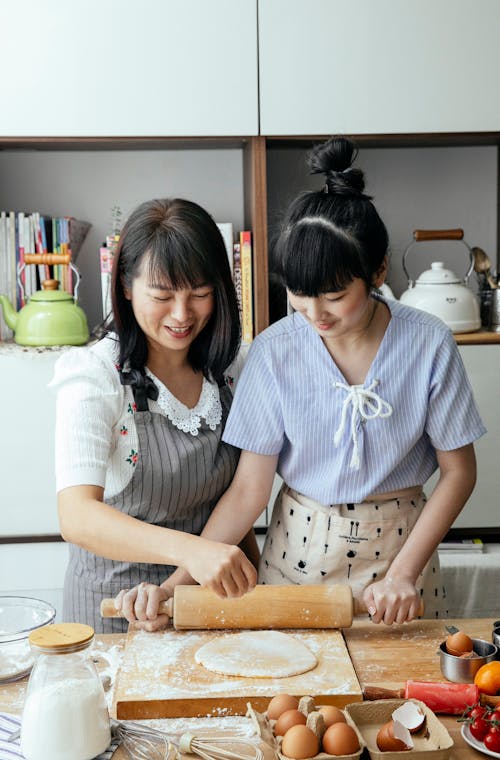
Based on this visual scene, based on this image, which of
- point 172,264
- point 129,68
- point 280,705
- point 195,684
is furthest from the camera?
point 129,68

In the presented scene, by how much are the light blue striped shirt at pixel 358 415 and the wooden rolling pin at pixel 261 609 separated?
206 millimetres

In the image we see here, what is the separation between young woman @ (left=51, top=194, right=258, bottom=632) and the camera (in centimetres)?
131

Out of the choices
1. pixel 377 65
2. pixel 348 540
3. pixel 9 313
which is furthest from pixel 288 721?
pixel 377 65

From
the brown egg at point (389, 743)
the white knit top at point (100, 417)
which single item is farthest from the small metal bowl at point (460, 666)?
the white knit top at point (100, 417)

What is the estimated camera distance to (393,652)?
4.15 feet

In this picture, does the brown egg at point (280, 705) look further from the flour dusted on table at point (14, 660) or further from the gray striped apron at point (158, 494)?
the gray striped apron at point (158, 494)

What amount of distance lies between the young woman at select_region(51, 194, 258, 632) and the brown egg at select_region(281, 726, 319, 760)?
325 millimetres

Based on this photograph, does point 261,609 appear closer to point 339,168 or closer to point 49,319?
point 339,168

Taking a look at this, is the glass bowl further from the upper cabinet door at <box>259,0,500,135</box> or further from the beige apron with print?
the upper cabinet door at <box>259,0,500,135</box>

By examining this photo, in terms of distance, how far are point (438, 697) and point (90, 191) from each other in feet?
6.86

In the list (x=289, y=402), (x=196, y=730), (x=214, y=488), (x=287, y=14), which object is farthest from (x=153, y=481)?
(x=287, y=14)

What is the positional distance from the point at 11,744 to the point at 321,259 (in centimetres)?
75

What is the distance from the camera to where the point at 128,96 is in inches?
96.2

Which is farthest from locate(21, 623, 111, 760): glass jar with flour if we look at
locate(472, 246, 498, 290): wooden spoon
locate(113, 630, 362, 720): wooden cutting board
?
locate(472, 246, 498, 290): wooden spoon
